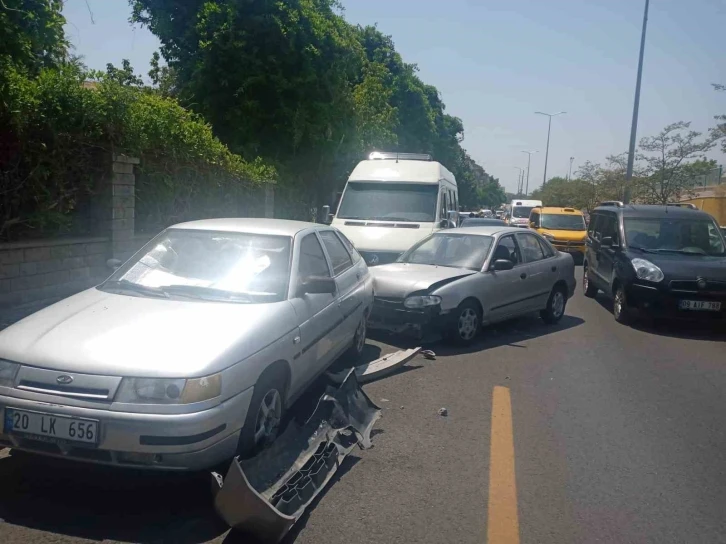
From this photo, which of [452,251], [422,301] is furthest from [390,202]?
[422,301]

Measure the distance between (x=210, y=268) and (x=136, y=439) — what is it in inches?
73.1

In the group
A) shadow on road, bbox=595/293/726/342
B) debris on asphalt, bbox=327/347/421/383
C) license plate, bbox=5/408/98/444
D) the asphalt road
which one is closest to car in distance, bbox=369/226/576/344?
debris on asphalt, bbox=327/347/421/383

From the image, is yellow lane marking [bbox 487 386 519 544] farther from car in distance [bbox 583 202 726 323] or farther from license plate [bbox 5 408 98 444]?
car in distance [bbox 583 202 726 323]

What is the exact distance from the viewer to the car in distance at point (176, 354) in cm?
365

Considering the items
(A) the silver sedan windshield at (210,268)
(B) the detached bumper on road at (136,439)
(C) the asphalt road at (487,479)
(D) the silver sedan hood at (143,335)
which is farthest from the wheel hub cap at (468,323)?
(B) the detached bumper on road at (136,439)

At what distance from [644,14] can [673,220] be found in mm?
19757

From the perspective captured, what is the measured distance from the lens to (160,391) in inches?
145

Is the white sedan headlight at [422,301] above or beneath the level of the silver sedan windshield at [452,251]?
beneath

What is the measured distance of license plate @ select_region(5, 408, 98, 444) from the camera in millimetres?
3605

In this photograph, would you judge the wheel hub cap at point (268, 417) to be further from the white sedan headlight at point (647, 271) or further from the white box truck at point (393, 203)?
the white box truck at point (393, 203)

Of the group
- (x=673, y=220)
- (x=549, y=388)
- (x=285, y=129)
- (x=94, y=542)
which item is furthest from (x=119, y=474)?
(x=285, y=129)

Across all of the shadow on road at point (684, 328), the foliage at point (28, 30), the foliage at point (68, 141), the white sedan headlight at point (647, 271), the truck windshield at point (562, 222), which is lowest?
the shadow on road at point (684, 328)

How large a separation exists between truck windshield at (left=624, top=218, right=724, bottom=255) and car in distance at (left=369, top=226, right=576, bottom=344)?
142cm

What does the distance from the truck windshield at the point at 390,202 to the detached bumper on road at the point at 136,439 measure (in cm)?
934
